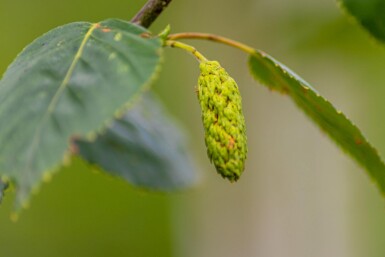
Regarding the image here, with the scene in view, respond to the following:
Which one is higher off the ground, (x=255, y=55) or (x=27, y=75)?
(x=255, y=55)

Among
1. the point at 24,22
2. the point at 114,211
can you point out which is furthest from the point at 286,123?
the point at 24,22

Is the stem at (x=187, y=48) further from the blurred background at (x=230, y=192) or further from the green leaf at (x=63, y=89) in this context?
the blurred background at (x=230, y=192)

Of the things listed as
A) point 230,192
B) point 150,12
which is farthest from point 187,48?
point 230,192

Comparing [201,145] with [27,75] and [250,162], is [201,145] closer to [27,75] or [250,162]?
[250,162]

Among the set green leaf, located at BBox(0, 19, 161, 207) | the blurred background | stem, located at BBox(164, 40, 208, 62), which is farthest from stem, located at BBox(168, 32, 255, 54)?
the blurred background

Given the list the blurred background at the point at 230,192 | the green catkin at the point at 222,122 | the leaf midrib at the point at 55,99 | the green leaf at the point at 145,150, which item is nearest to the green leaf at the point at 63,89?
the leaf midrib at the point at 55,99

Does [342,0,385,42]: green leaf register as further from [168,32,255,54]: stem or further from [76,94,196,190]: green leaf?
[76,94,196,190]: green leaf
